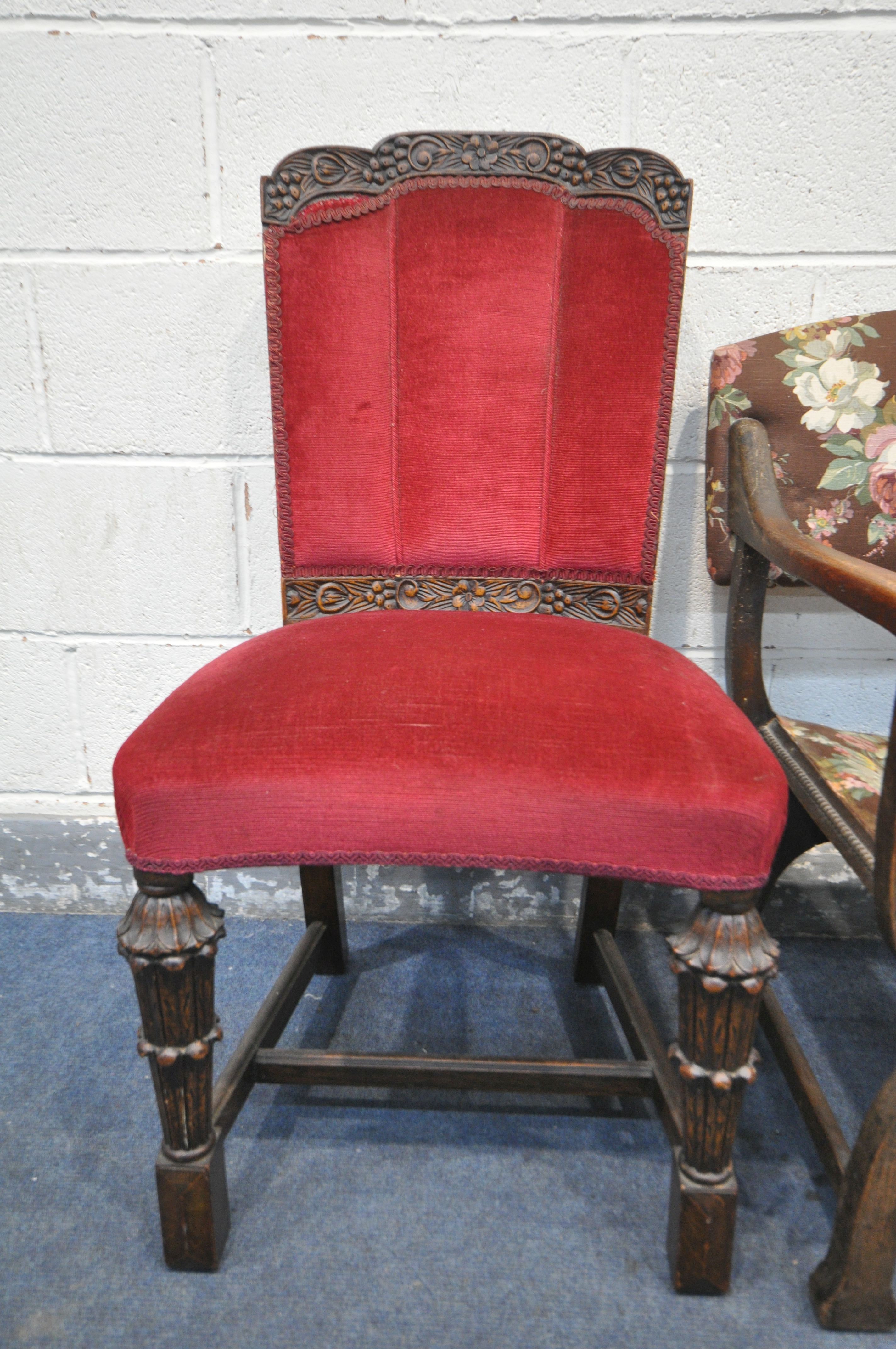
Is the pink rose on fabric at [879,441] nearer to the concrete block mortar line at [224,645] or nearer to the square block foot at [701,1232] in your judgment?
the concrete block mortar line at [224,645]

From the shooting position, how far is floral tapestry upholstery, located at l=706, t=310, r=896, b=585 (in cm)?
109

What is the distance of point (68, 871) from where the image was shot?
151 centimetres

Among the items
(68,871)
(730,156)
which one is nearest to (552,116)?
(730,156)

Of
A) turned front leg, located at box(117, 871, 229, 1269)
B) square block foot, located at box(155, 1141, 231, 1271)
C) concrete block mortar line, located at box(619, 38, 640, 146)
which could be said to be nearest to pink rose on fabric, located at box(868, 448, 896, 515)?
concrete block mortar line, located at box(619, 38, 640, 146)

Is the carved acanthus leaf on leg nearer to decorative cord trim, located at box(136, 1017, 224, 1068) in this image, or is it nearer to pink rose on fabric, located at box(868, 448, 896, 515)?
decorative cord trim, located at box(136, 1017, 224, 1068)

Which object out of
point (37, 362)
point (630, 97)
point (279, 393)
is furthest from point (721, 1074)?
point (37, 362)

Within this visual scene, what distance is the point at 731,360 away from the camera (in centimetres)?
109

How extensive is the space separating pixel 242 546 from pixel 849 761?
95cm

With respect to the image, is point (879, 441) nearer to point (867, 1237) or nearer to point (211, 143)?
point (867, 1237)

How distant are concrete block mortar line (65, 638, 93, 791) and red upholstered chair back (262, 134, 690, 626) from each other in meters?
0.58

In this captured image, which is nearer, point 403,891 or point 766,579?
point 766,579

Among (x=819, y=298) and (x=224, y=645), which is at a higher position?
(x=819, y=298)

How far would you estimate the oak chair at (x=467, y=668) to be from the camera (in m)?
0.70

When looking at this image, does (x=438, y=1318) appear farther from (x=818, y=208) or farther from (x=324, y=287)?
(x=818, y=208)
